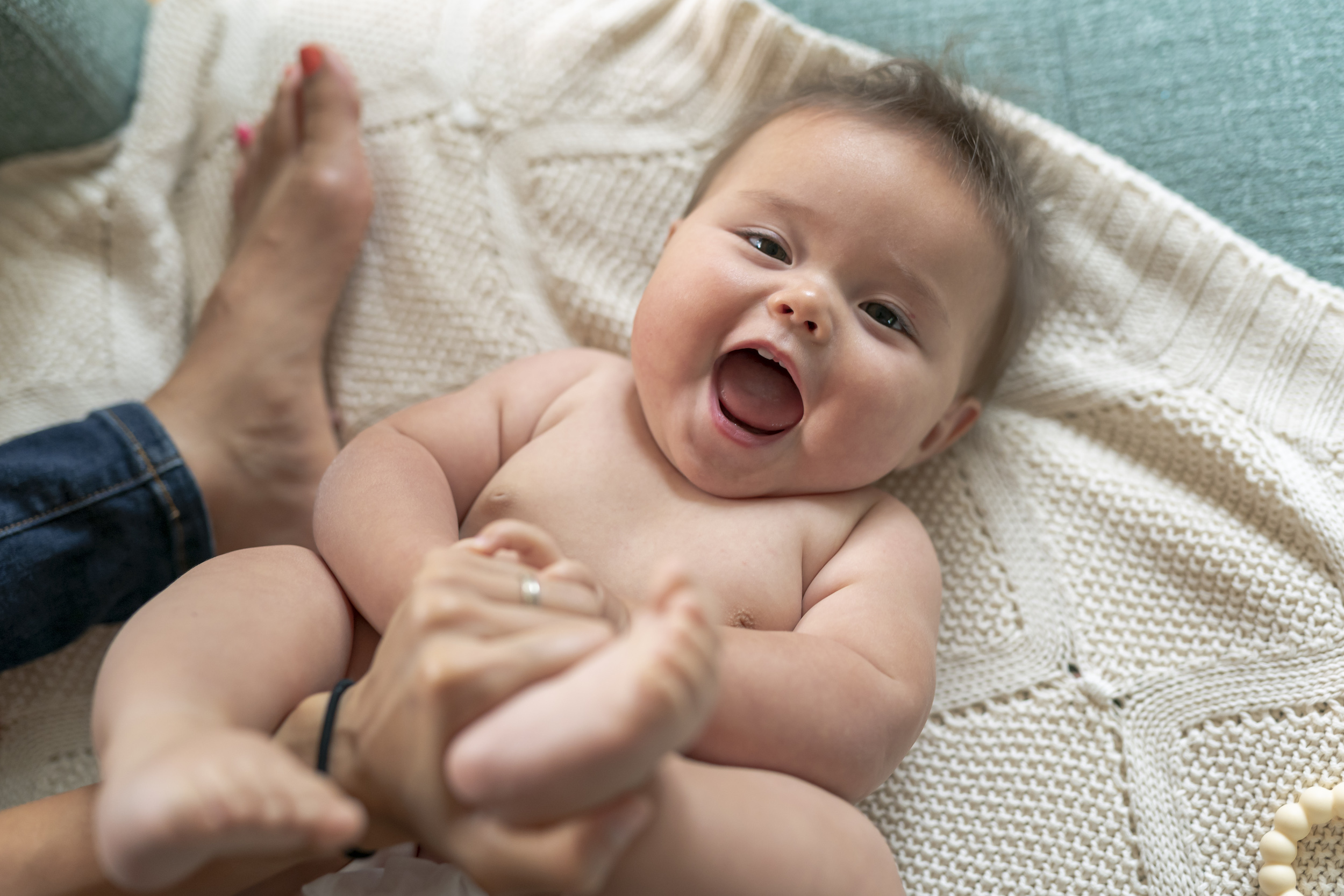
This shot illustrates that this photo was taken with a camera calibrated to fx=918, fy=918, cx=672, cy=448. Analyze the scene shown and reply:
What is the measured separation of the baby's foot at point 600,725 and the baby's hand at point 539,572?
0.09 m

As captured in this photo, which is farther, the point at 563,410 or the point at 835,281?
the point at 563,410

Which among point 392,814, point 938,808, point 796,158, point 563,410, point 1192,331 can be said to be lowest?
point 938,808

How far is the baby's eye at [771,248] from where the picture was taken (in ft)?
3.41

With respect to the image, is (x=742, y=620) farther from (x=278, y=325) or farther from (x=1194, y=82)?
(x=1194, y=82)

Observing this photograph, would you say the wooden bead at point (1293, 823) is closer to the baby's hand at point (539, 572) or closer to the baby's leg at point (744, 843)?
the baby's leg at point (744, 843)

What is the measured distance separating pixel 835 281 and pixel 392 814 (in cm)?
68

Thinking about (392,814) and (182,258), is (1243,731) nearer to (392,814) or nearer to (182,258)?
(392,814)

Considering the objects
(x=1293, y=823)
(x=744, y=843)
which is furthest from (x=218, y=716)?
(x=1293, y=823)

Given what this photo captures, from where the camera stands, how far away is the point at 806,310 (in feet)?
3.11

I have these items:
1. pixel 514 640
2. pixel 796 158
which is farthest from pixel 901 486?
pixel 514 640

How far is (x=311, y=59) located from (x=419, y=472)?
0.73 meters

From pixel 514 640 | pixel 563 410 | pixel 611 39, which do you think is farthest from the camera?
pixel 611 39

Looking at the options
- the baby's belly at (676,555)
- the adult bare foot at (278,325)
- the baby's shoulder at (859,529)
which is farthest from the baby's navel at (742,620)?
the adult bare foot at (278,325)

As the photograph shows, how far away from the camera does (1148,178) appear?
125 cm
